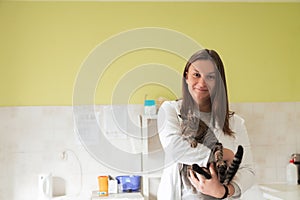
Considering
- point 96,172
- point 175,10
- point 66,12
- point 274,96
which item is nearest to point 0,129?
point 96,172

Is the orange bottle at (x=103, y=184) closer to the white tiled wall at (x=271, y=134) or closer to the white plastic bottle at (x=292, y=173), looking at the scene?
the white tiled wall at (x=271, y=134)

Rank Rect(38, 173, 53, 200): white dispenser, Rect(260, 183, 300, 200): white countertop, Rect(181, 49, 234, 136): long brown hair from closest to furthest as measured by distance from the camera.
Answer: Rect(181, 49, 234, 136): long brown hair, Rect(260, 183, 300, 200): white countertop, Rect(38, 173, 53, 200): white dispenser

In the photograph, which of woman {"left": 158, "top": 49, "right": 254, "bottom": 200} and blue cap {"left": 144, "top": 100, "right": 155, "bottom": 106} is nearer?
woman {"left": 158, "top": 49, "right": 254, "bottom": 200}

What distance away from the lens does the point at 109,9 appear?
10.5 ft

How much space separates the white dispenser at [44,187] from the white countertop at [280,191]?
4.94 ft

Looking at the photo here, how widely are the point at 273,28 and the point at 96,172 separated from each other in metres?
1.74

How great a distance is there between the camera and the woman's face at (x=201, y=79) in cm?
190

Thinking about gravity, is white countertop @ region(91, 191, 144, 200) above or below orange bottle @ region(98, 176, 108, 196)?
below

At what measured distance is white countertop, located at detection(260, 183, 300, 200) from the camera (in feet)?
8.95

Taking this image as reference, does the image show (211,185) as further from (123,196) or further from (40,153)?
(40,153)

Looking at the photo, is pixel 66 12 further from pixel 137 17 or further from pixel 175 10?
pixel 175 10

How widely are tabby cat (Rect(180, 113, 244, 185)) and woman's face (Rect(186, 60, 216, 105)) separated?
0.34 ft

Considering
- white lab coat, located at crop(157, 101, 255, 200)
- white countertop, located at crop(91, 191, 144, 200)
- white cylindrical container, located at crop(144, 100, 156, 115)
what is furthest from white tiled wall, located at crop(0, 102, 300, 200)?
white lab coat, located at crop(157, 101, 255, 200)

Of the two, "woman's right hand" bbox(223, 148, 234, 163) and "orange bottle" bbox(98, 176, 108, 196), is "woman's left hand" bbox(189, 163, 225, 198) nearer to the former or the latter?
"woman's right hand" bbox(223, 148, 234, 163)
